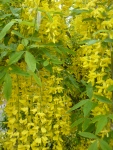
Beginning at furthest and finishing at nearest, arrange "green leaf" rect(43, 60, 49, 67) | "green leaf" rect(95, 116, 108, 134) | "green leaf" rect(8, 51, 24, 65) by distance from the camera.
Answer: "green leaf" rect(43, 60, 49, 67)
"green leaf" rect(8, 51, 24, 65)
"green leaf" rect(95, 116, 108, 134)

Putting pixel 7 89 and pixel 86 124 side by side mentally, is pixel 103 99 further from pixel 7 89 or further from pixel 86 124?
pixel 7 89

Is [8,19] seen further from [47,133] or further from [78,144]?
[78,144]

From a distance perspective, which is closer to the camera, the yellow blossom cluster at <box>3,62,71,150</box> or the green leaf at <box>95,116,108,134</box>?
the green leaf at <box>95,116,108,134</box>

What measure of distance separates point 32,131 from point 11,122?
16cm

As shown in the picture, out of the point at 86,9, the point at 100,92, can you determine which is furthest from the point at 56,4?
Result: the point at 100,92

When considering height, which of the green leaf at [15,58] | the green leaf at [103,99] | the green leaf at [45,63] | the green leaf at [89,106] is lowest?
the green leaf at [89,106]

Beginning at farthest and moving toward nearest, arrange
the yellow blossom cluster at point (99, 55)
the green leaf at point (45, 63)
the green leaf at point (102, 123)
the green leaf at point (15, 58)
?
the green leaf at point (45, 63)
the yellow blossom cluster at point (99, 55)
the green leaf at point (15, 58)
the green leaf at point (102, 123)

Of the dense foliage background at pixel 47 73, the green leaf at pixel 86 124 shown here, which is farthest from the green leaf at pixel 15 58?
the green leaf at pixel 86 124

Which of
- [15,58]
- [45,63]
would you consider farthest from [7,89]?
[45,63]

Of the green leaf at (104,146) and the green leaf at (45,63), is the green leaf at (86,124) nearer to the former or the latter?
the green leaf at (104,146)

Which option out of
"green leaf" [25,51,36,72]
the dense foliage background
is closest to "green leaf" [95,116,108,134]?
the dense foliage background

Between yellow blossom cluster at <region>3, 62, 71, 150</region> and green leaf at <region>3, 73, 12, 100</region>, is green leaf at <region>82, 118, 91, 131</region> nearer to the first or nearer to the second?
yellow blossom cluster at <region>3, 62, 71, 150</region>

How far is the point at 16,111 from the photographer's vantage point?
1813 millimetres

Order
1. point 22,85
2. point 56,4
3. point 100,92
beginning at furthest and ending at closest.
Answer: point 56,4 < point 22,85 < point 100,92
